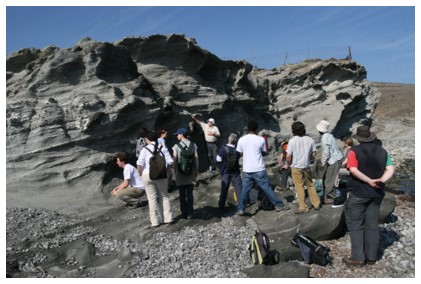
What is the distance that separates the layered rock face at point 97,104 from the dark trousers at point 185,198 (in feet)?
10.9

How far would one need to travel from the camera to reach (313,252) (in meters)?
7.66

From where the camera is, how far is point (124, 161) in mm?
11258

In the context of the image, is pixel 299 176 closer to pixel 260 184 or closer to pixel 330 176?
pixel 260 184

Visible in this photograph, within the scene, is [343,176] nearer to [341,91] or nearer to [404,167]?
[341,91]

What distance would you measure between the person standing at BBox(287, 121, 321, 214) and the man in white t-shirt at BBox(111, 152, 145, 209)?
4116 millimetres

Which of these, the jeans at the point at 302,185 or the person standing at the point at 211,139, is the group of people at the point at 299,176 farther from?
the person standing at the point at 211,139

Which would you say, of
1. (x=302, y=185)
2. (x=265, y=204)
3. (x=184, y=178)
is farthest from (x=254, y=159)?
(x=184, y=178)

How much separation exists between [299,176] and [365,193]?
2423 mm

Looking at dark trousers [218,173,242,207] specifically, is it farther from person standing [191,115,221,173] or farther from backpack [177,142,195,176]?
person standing [191,115,221,173]

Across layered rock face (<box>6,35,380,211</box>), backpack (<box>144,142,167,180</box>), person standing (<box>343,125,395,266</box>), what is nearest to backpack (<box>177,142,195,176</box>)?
backpack (<box>144,142,167,180</box>)

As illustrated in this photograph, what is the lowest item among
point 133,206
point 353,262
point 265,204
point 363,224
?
point 353,262

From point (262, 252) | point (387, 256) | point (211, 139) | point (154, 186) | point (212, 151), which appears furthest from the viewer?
point (212, 151)

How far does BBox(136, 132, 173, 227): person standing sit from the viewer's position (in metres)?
9.42

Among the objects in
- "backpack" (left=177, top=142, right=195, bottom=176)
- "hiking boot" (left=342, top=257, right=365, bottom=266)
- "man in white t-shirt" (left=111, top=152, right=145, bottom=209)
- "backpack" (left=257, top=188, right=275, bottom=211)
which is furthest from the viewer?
"man in white t-shirt" (left=111, top=152, right=145, bottom=209)
